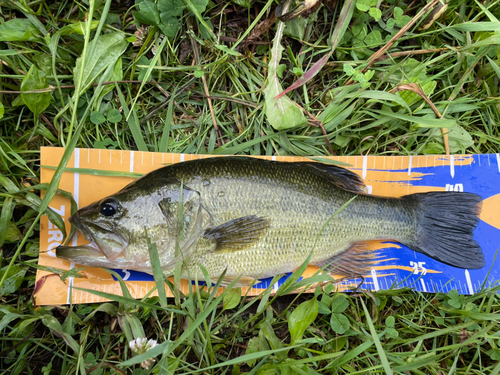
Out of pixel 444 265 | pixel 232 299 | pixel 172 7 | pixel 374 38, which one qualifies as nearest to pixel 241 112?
pixel 172 7

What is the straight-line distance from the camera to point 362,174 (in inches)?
107

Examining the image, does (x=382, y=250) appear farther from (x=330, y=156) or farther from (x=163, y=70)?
(x=163, y=70)

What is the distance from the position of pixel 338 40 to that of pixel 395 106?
2.51 feet

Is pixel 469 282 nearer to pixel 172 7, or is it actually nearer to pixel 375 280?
pixel 375 280

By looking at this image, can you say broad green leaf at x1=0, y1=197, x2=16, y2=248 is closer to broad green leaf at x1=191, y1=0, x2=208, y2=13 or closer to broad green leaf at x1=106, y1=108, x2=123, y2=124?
broad green leaf at x1=106, y1=108, x2=123, y2=124

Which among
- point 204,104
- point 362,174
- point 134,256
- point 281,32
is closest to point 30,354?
point 134,256

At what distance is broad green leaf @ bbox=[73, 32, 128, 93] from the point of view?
8.05 ft

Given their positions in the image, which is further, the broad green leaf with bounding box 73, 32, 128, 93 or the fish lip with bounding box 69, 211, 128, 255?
the broad green leaf with bounding box 73, 32, 128, 93

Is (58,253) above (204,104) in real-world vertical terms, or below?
below

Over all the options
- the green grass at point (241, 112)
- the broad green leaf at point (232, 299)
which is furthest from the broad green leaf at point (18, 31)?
the broad green leaf at point (232, 299)

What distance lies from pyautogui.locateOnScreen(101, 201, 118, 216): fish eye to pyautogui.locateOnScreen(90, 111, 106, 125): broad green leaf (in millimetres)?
807

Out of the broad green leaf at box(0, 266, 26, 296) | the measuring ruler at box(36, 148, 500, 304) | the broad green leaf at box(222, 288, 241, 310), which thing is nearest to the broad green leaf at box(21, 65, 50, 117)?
the measuring ruler at box(36, 148, 500, 304)

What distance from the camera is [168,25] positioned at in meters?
2.51

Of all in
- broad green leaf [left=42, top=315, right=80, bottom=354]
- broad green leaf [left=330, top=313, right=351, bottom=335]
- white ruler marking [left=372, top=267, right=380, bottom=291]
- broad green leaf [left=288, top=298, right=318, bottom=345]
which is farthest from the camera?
white ruler marking [left=372, top=267, right=380, bottom=291]
